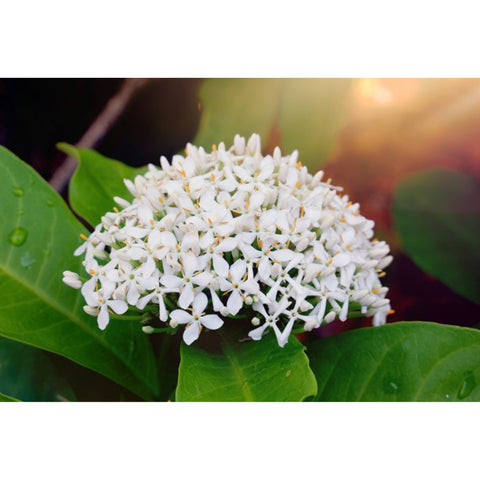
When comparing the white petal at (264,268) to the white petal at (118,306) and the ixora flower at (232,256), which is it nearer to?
the ixora flower at (232,256)

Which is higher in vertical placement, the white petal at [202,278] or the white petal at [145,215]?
the white petal at [145,215]

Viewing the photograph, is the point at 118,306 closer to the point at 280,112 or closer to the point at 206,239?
the point at 206,239

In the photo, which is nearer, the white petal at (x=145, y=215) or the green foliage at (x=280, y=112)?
the white petal at (x=145, y=215)

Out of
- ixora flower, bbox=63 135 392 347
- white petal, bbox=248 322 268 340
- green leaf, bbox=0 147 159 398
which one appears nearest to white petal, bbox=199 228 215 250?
ixora flower, bbox=63 135 392 347

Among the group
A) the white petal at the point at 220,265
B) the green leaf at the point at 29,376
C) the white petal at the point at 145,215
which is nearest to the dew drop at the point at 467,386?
the white petal at the point at 220,265

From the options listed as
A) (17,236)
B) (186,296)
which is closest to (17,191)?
(17,236)

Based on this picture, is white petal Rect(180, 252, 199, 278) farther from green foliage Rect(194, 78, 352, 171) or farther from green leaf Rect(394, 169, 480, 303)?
green leaf Rect(394, 169, 480, 303)
